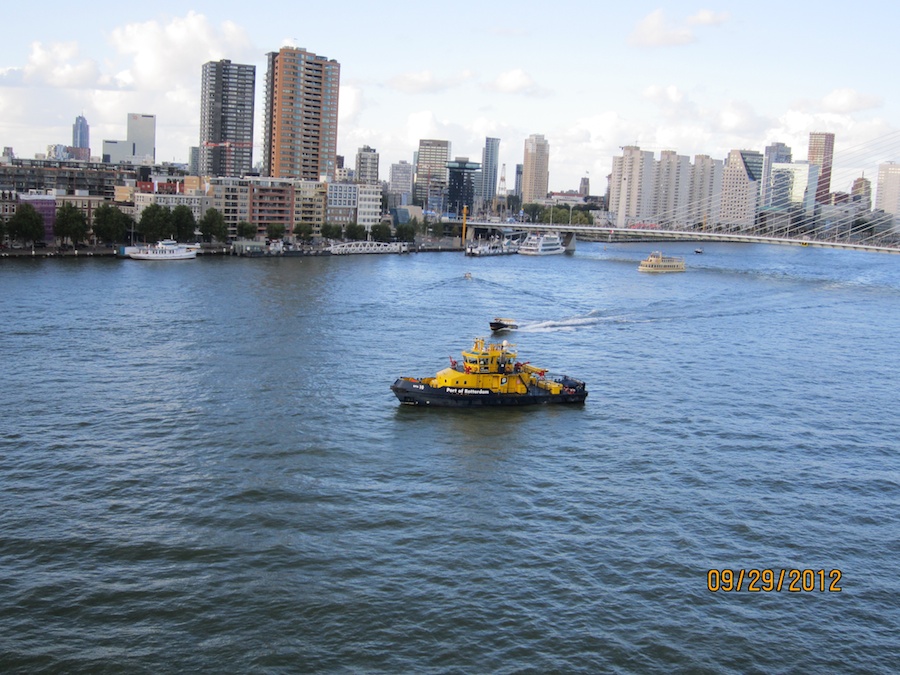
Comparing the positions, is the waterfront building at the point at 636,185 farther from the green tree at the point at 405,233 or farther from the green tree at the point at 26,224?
the green tree at the point at 26,224

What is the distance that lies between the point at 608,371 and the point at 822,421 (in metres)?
3.32

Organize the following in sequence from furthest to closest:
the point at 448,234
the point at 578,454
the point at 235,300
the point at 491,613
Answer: the point at 448,234
the point at 235,300
the point at 578,454
the point at 491,613

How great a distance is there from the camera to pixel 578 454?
941 centimetres

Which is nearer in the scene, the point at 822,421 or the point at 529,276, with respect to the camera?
the point at 822,421

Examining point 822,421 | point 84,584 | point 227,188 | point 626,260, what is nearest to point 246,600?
point 84,584

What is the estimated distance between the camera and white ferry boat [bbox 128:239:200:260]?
2798 centimetres

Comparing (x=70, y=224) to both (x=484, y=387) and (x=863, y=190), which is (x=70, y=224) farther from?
(x=863, y=190)

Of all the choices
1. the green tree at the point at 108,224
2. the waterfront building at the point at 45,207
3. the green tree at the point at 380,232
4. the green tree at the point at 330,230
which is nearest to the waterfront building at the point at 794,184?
the green tree at the point at 380,232

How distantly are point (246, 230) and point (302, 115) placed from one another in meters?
17.5

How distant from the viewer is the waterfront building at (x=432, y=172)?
82.7 m

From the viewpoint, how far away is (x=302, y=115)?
4944 centimetres

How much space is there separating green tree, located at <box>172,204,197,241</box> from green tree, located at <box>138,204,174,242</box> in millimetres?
329

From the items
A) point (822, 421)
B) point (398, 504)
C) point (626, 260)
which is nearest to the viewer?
point (398, 504)

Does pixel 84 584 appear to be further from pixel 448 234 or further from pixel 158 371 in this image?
pixel 448 234
